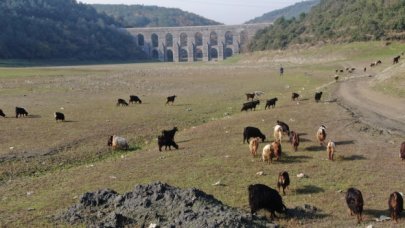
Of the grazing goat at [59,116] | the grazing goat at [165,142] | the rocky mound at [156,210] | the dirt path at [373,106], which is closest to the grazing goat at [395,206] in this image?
the rocky mound at [156,210]

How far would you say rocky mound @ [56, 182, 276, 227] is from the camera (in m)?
12.1

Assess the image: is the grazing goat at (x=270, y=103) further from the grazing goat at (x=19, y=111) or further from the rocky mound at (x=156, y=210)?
the rocky mound at (x=156, y=210)

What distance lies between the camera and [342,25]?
381 ft

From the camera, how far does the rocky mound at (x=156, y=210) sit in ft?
39.7

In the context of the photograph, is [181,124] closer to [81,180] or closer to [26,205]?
[81,180]

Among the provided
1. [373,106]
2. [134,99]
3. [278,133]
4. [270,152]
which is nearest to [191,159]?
[270,152]

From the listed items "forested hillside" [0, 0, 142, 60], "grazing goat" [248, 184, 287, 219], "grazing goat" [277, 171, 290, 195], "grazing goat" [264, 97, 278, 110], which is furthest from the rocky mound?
"forested hillside" [0, 0, 142, 60]

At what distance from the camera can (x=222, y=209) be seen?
12.6m

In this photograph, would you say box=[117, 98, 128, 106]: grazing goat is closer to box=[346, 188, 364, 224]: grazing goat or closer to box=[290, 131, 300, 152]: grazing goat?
box=[290, 131, 300, 152]: grazing goat

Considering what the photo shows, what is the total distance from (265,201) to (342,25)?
110 metres

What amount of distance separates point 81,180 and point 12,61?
125018mm

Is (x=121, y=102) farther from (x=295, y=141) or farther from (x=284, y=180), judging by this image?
(x=284, y=180)

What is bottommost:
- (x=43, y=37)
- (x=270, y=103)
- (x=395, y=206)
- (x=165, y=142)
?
(x=270, y=103)

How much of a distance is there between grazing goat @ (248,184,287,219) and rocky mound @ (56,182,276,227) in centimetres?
44
